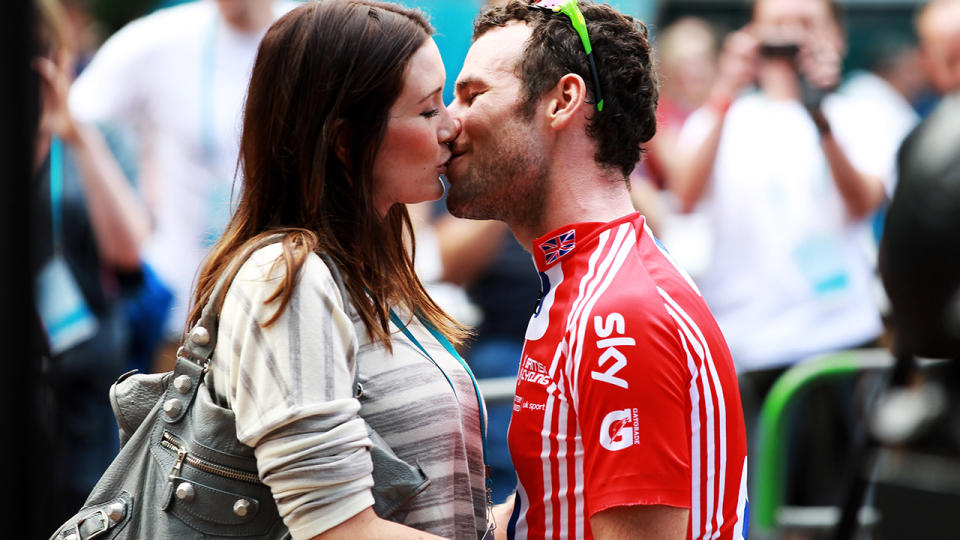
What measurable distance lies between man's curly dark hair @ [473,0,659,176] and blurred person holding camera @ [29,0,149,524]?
86.9 inches

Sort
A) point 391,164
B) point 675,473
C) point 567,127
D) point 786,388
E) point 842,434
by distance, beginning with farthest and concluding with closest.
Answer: point 842,434 < point 786,388 < point 567,127 < point 391,164 < point 675,473

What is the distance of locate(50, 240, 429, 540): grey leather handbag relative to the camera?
205 centimetres

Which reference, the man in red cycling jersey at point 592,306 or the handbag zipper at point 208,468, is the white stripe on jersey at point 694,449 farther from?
the handbag zipper at point 208,468

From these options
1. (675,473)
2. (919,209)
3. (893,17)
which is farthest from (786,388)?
(893,17)

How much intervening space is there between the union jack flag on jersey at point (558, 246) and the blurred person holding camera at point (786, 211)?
2.87 metres

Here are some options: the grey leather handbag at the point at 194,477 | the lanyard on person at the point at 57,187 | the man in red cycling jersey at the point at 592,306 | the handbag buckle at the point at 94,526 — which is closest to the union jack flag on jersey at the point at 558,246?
the man in red cycling jersey at the point at 592,306

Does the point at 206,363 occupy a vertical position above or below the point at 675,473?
above

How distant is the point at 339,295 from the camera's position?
7.00 ft

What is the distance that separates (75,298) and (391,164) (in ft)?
8.00

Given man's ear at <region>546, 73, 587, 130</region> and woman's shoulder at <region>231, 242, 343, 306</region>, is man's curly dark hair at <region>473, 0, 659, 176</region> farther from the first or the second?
woman's shoulder at <region>231, 242, 343, 306</region>

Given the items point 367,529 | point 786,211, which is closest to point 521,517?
point 367,529

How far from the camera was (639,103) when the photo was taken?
110 inches

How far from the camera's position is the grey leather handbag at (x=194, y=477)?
2055mm

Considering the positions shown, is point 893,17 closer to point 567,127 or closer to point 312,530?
point 567,127
